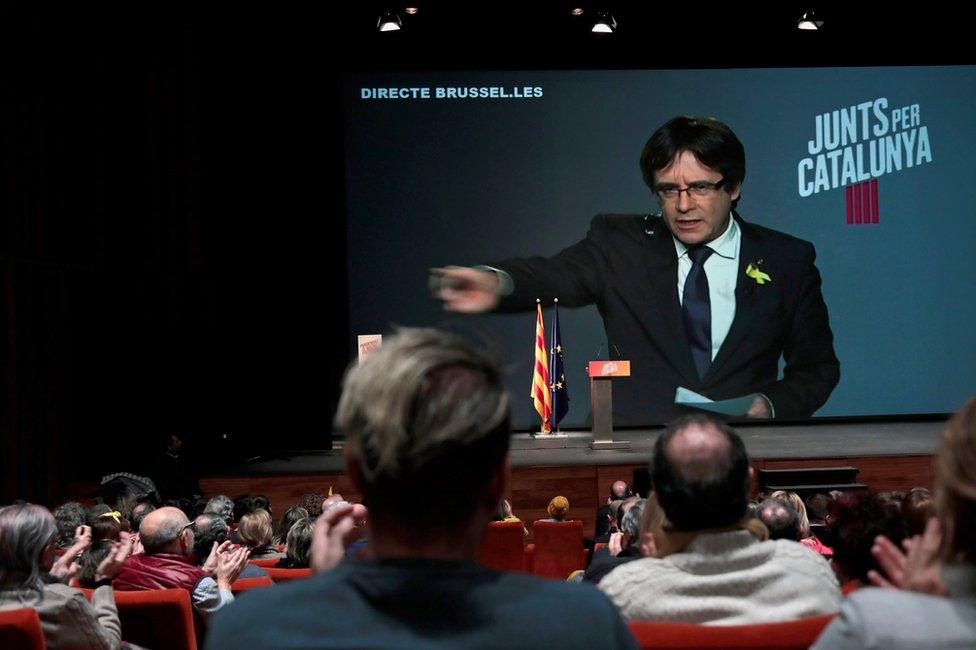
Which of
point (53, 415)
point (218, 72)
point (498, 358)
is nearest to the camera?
point (498, 358)

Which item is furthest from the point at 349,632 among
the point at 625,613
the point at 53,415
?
the point at 53,415

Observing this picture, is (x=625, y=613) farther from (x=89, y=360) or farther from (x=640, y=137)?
(x=640, y=137)

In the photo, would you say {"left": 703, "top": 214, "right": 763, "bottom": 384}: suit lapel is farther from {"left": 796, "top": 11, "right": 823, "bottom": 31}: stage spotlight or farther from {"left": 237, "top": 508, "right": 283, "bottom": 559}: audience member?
{"left": 237, "top": 508, "right": 283, "bottom": 559}: audience member

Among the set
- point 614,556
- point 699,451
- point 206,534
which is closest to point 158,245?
point 206,534

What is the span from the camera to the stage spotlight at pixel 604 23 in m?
10.9

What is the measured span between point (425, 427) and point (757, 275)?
36.2 feet

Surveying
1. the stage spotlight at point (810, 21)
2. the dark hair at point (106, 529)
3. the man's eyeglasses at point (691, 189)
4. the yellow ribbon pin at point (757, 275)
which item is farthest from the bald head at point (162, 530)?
the stage spotlight at point (810, 21)

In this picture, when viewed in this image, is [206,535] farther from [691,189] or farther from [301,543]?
[691,189]

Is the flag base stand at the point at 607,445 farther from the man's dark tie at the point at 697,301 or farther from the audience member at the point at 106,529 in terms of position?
the audience member at the point at 106,529

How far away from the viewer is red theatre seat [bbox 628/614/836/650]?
1589 millimetres

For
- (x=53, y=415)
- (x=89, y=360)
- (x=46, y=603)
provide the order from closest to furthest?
1. (x=46, y=603)
2. (x=53, y=415)
3. (x=89, y=360)

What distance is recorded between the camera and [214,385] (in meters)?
10.5

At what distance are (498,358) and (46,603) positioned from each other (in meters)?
1.97

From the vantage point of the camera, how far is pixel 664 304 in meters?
11.8
